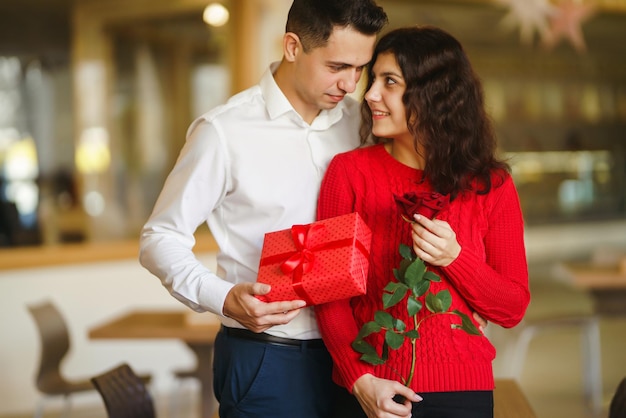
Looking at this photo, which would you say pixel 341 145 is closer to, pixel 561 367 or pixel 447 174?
pixel 447 174

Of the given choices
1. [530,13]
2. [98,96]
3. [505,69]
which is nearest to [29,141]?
[98,96]

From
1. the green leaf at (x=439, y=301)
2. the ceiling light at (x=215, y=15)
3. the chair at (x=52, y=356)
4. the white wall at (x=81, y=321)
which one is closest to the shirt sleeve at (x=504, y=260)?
the green leaf at (x=439, y=301)

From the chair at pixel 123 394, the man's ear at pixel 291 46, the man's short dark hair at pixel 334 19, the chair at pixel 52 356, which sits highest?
the man's short dark hair at pixel 334 19

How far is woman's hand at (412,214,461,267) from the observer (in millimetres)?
1796

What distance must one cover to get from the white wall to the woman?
368cm

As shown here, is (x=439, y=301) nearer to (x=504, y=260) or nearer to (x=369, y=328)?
(x=369, y=328)

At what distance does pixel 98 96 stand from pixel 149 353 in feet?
7.40

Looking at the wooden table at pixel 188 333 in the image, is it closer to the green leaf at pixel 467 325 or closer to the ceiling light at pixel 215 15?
the green leaf at pixel 467 325

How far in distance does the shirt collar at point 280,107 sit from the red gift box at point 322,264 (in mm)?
414

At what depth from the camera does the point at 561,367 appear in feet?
20.9

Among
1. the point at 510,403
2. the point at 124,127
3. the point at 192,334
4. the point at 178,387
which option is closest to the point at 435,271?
the point at 510,403

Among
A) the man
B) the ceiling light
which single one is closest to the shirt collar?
the man

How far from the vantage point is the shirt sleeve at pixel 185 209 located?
6.70ft

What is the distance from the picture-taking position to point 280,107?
221 centimetres
